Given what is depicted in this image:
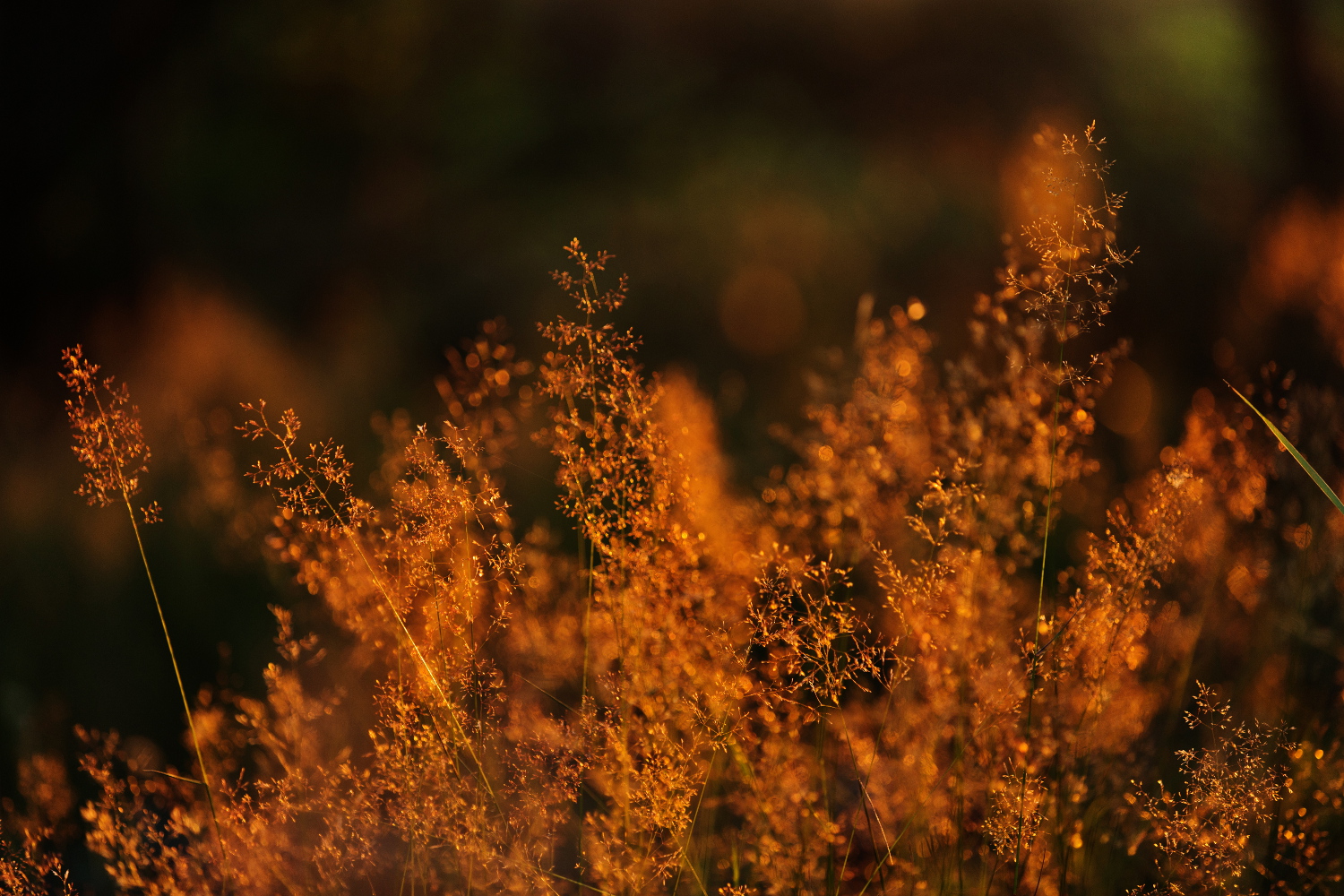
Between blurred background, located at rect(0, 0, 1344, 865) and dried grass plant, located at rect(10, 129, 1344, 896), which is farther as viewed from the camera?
blurred background, located at rect(0, 0, 1344, 865)

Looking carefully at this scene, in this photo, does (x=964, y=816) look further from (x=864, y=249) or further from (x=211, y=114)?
(x=211, y=114)

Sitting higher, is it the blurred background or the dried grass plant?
the blurred background

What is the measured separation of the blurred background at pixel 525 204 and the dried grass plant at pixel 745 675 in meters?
1.42

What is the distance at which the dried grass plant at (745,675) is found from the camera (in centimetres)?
127

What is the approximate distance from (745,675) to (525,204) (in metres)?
4.51

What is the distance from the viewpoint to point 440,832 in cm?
133

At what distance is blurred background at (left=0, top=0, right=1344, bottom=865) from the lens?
338 cm

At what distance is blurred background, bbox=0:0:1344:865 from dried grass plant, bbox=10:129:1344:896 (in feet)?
4.65

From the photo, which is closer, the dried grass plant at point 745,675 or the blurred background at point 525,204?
the dried grass plant at point 745,675

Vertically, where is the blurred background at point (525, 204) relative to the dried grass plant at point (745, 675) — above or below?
above

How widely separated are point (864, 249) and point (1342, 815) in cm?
326

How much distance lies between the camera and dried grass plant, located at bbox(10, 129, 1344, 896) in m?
1.27

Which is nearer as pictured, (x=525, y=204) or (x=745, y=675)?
(x=745, y=675)

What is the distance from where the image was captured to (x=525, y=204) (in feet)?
17.7
